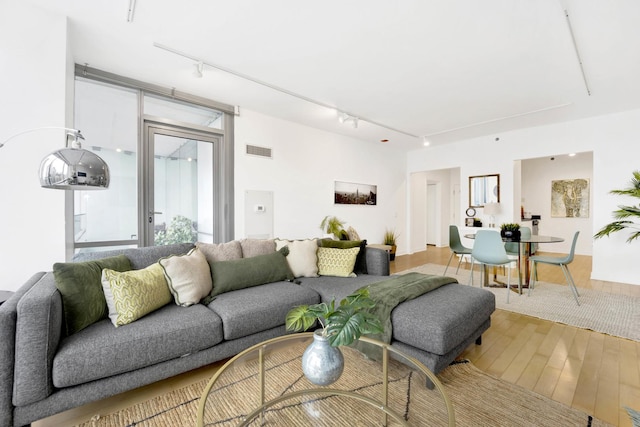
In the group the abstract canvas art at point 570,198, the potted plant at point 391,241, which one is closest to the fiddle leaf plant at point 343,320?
the potted plant at point 391,241

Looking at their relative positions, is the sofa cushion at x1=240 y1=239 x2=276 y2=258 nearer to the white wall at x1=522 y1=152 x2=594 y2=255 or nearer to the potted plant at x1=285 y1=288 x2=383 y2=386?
the potted plant at x1=285 y1=288 x2=383 y2=386

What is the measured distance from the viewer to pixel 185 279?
2.16 m

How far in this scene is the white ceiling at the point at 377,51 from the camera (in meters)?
2.18

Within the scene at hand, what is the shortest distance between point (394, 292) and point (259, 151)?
3.16m

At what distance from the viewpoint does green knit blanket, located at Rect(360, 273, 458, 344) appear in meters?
1.95

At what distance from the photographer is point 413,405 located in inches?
46.9

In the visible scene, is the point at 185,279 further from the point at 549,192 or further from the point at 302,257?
the point at 549,192

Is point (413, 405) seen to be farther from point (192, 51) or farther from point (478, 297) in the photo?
point (192, 51)

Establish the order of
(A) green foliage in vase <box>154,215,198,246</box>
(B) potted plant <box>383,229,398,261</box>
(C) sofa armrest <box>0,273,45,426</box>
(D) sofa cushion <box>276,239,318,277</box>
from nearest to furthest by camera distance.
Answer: (C) sofa armrest <box>0,273,45,426</box> < (D) sofa cushion <box>276,239,318,277</box> < (A) green foliage in vase <box>154,215,198,246</box> < (B) potted plant <box>383,229,398,261</box>

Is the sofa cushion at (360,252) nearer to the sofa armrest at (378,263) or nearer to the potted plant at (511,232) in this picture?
the sofa armrest at (378,263)

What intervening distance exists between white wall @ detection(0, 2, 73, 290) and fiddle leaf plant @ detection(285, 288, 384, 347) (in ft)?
7.36

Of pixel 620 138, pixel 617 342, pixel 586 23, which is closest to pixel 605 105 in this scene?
pixel 620 138

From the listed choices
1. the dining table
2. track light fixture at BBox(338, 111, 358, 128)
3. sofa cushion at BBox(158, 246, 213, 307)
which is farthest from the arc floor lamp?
the dining table

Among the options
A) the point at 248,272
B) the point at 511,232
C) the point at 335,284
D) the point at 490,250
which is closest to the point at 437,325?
the point at 335,284
